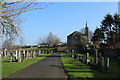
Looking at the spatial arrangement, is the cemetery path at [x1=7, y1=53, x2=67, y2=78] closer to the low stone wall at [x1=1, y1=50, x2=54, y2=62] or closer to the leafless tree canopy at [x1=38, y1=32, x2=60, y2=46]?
the low stone wall at [x1=1, y1=50, x2=54, y2=62]

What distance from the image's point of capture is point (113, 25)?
44.6m

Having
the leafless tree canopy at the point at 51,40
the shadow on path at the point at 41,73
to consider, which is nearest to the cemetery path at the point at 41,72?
the shadow on path at the point at 41,73

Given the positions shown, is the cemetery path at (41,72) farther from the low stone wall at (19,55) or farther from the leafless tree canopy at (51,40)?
the leafless tree canopy at (51,40)

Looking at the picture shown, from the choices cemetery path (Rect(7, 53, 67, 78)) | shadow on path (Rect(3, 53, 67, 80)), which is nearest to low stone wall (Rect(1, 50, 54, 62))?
cemetery path (Rect(7, 53, 67, 78))

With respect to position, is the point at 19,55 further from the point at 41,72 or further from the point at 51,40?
the point at 51,40

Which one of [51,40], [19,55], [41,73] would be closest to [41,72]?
[41,73]

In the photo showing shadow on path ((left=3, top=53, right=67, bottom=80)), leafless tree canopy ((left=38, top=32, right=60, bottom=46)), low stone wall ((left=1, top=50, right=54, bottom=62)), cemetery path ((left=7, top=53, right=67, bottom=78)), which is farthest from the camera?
leafless tree canopy ((left=38, top=32, right=60, bottom=46))

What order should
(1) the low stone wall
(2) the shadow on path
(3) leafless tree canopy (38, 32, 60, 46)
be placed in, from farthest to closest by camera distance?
1. (3) leafless tree canopy (38, 32, 60, 46)
2. (1) the low stone wall
3. (2) the shadow on path

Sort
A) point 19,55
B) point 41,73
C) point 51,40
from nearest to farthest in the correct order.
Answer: point 41,73 < point 19,55 < point 51,40

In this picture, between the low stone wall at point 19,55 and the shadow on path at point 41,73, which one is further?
the low stone wall at point 19,55

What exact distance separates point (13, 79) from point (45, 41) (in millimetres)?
105520

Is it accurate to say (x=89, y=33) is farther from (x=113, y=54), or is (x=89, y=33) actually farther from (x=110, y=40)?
(x=113, y=54)

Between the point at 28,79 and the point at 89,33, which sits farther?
the point at 89,33

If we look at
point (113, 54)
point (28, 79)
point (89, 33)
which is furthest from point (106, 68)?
point (89, 33)
